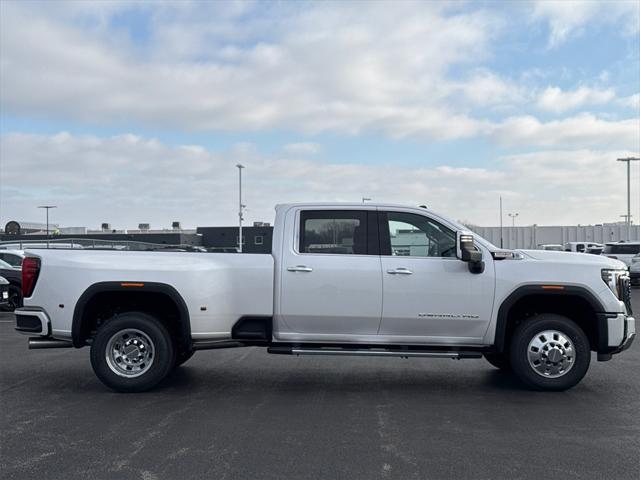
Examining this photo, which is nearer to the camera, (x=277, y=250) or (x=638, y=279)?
(x=277, y=250)

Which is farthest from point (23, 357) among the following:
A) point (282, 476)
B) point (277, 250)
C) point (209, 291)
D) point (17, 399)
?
point (282, 476)

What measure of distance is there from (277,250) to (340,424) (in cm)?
226

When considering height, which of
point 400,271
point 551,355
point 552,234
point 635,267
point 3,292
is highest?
point 552,234

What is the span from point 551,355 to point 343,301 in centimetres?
242

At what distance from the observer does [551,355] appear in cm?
750

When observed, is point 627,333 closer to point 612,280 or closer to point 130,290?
point 612,280

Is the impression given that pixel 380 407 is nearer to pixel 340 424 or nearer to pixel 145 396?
pixel 340 424

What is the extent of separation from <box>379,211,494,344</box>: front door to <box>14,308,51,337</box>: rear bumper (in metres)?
3.80

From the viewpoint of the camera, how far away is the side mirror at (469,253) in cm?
730

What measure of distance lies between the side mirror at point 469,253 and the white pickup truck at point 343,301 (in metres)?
0.01

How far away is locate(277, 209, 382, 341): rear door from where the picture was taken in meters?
7.48

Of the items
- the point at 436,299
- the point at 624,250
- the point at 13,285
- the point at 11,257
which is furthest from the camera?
the point at 624,250

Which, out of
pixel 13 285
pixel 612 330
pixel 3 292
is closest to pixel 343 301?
pixel 612 330

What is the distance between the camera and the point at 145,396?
292 inches
